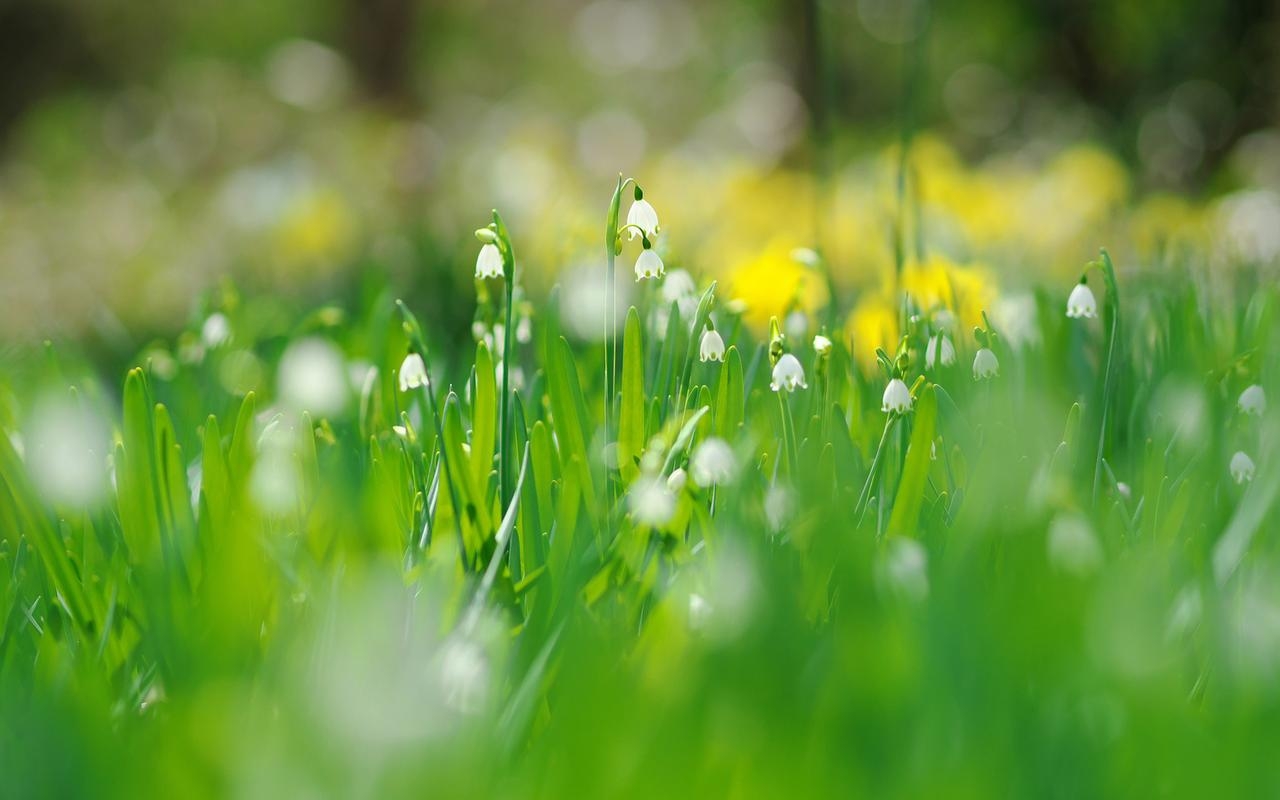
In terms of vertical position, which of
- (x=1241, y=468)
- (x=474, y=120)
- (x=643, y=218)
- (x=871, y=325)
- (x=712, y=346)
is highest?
(x=643, y=218)

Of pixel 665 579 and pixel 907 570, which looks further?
pixel 665 579

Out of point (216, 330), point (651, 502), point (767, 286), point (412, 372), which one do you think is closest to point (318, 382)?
point (412, 372)

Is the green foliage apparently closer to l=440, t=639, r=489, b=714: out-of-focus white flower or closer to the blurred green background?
l=440, t=639, r=489, b=714: out-of-focus white flower

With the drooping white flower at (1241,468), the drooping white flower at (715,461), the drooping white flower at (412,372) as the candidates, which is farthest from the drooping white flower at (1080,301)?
the drooping white flower at (412,372)

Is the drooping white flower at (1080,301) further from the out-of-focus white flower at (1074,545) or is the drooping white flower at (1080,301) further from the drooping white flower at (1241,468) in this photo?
the out-of-focus white flower at (1074,545)

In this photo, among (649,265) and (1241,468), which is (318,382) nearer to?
(649,265)

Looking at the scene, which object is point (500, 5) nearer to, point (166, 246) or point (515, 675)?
point (166, 246)
